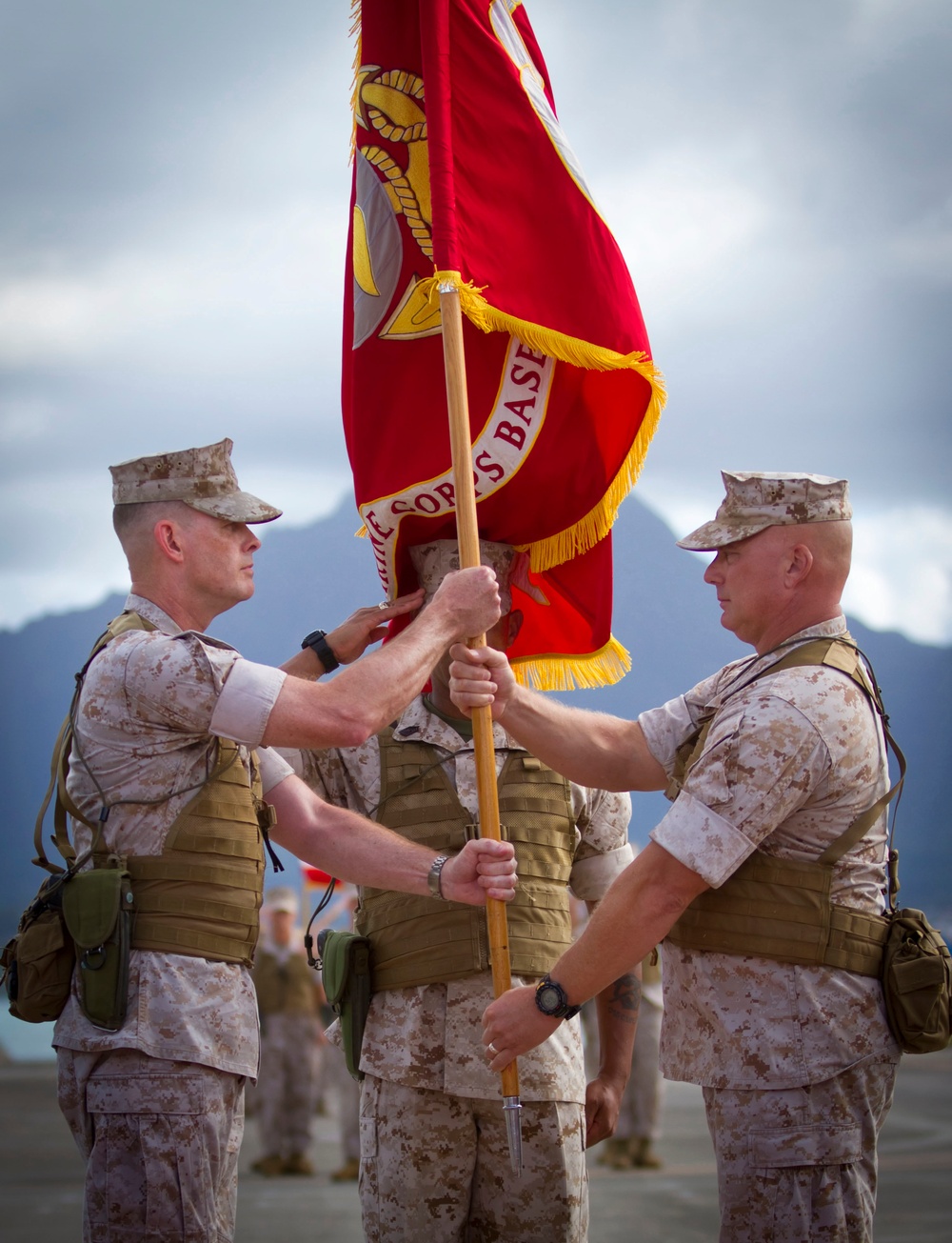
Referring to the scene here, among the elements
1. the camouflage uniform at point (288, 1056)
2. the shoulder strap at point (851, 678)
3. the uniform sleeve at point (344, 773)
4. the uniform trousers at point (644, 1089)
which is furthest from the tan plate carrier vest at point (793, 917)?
the camouflage uniform at point (288, 1056)

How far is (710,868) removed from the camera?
2598 millimetres

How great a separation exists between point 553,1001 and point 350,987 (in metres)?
0.59

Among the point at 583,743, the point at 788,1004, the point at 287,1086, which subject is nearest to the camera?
the point at 788,1004

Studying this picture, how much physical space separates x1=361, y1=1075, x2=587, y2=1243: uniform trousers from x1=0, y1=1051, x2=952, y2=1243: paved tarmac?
4118 mm

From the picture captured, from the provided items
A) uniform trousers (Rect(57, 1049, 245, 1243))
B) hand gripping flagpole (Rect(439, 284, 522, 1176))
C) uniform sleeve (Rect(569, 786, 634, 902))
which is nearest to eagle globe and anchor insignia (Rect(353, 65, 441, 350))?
hand gripping flagpole (Rect(439, 284, 522, 1176))

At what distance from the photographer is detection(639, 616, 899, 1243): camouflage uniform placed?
8.50 ft

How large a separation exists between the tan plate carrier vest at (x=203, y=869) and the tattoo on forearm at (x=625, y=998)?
3.39 ft

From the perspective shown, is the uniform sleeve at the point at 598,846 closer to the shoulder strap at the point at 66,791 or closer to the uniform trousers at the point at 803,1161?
the uniform trousers at the point at 803,1161

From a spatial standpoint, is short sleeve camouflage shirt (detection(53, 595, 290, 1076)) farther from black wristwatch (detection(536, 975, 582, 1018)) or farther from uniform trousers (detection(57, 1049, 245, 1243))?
black wristwatch (detection(536, 975, 582, 1018))

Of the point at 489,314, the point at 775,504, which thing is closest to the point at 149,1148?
the point at 775,504

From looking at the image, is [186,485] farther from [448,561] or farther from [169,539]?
[448,561]

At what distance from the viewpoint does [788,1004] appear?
2.64m

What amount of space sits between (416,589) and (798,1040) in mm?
1551

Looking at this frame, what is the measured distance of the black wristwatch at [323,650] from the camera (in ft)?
11.2
